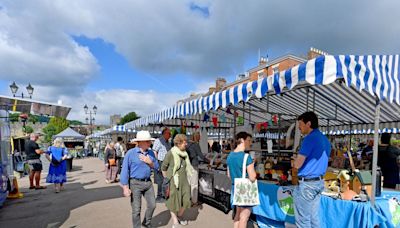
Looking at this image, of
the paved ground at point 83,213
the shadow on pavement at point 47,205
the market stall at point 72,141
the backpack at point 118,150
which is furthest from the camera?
the market stall at point 72,141

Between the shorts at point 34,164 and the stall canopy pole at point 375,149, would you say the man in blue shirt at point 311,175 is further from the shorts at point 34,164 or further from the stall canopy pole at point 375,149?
the shorts at point 34,164

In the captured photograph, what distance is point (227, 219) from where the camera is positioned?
15.8 ft

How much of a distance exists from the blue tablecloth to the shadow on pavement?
369 cm

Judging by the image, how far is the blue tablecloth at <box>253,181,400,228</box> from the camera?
119 inches

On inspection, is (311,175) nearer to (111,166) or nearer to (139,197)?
(139,197)

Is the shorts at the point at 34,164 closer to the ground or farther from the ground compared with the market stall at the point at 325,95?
closer to the ground

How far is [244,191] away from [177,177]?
1.22 m

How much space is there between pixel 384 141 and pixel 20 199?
8.69 metres

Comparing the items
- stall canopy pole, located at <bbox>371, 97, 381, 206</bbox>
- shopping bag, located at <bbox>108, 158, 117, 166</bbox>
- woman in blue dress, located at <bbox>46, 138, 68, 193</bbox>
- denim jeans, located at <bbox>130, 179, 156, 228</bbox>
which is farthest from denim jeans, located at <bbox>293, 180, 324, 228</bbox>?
shopping bag, located at <bbox>108, 158, 117, 166</bbox>

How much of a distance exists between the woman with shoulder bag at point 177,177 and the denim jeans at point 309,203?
1.87 meters

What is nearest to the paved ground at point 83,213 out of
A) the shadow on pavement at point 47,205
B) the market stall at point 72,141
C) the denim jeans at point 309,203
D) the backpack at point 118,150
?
the shadow on pavement at point 47,205

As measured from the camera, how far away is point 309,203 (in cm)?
293

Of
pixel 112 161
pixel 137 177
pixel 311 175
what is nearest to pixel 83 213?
pixel 137 177

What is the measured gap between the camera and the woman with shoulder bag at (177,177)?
13.7 ft
